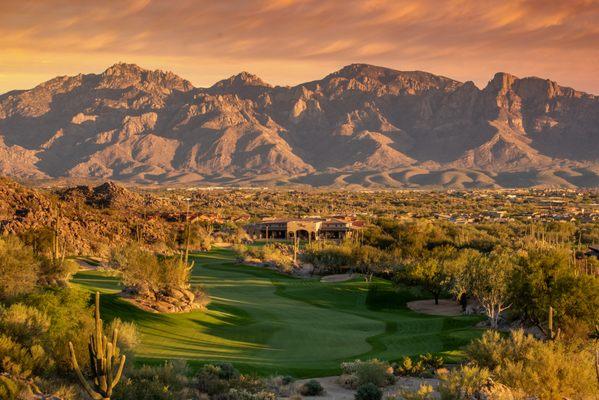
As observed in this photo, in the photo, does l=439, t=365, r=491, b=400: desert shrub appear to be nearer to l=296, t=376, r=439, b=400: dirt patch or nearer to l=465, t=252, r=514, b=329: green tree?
l=296, t=376, r=439, b=400: dirt patch

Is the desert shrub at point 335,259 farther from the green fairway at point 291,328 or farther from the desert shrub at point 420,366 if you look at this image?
the desert shrub at point 420,366

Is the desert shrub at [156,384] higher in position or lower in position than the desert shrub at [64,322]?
lower

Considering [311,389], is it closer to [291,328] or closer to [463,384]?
[463,384]

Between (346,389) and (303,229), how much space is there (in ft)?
308

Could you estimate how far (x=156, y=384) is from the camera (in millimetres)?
22266

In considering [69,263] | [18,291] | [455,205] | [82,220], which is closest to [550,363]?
[18,291]

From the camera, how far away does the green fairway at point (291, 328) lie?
31.6m

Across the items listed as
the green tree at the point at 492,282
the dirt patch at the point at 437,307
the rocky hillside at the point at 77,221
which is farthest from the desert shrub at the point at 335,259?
the green tree at the point at 492,282

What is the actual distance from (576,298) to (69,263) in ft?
101

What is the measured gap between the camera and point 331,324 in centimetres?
4359

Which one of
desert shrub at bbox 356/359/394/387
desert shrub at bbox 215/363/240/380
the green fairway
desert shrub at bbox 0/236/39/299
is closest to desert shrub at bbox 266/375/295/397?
desert shrub at bbox 215/363/240/380

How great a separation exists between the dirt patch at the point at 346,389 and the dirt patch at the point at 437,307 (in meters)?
22.9

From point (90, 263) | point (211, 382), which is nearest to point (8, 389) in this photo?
point (211, 382)

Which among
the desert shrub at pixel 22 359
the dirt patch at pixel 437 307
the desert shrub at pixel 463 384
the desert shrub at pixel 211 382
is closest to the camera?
the desert shrub at pixel 22 359
